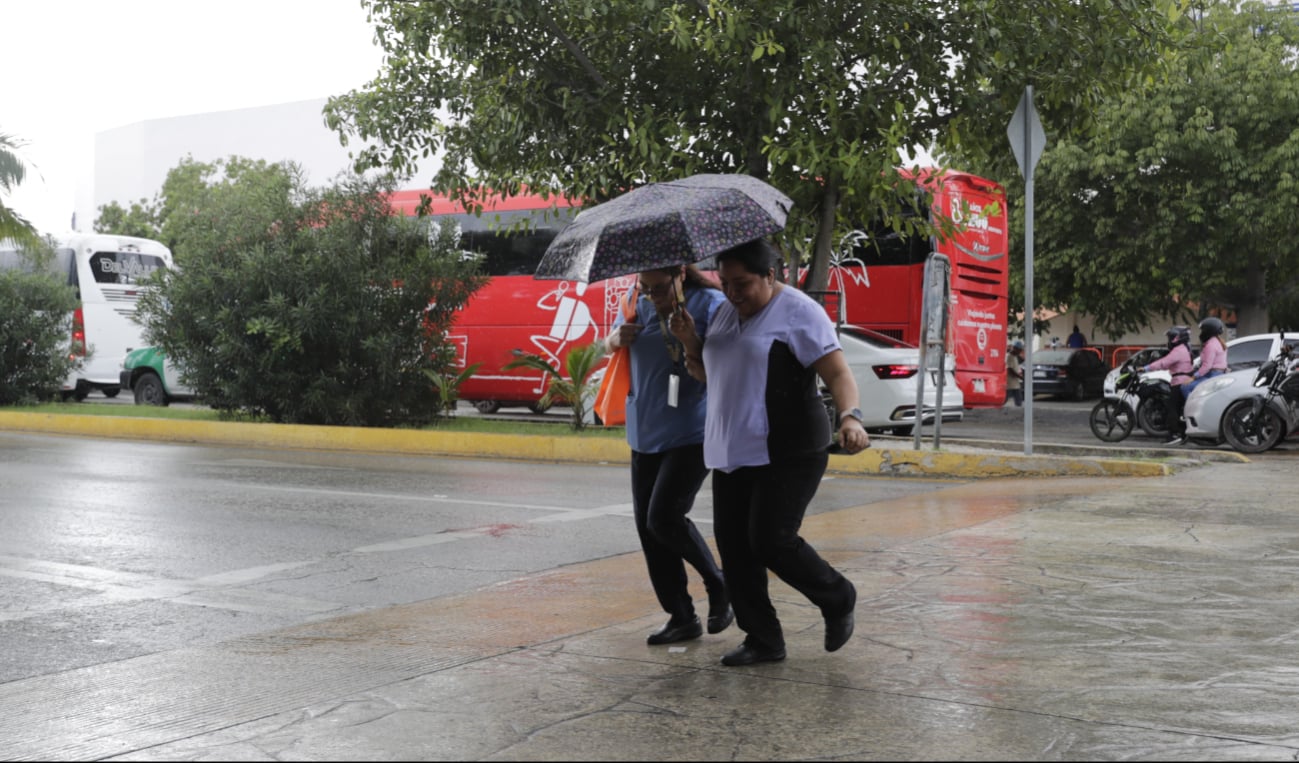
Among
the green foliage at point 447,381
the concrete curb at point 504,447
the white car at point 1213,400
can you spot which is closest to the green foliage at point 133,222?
the concrete curb at point 504,447

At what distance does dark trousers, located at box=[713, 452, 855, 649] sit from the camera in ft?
15.4

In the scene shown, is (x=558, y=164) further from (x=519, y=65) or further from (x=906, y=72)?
(x=906, y=72)

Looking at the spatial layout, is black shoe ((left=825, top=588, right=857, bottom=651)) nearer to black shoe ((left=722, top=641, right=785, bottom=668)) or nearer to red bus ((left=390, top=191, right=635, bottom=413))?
black shoe ((left=722, top=641, right=785, bottom=668))

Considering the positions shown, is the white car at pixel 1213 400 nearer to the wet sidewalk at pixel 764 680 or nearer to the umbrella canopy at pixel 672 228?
the wet sidewalk at pixel 764 680

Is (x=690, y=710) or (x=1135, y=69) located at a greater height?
(x=1135, y=69)

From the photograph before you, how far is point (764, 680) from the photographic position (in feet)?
15.3

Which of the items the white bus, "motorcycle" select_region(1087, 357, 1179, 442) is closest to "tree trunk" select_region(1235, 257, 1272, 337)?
"motorcycle" select_region(1087, 357, 1179, 442)

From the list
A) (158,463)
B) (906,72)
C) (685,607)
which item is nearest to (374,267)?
(158,463)

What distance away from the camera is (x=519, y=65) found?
15.3 meters

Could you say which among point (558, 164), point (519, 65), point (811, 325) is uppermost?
point (519, 65)

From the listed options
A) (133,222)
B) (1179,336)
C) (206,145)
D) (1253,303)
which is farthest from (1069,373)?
(206,145)

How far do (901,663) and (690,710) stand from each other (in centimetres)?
98

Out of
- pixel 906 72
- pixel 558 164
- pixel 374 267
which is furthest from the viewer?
pixel 374 267

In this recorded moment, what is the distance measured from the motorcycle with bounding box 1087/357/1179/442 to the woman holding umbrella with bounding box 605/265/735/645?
43.9 feet
